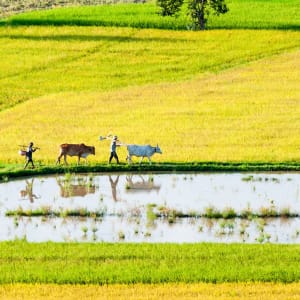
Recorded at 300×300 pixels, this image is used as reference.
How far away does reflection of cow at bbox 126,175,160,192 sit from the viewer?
122ft

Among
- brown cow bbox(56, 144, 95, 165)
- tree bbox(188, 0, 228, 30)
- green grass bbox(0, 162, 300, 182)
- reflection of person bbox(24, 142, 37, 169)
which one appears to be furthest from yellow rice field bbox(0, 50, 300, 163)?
tree bbox(188, 0, 228, 30)

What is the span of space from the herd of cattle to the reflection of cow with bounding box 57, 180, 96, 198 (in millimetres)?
2665

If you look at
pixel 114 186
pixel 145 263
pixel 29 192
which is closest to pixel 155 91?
pixel 114 186

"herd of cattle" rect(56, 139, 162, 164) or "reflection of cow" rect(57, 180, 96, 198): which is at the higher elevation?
"herd of cattle" rect(56, 139, 162, 164)

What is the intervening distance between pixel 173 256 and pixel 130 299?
12.2 feet

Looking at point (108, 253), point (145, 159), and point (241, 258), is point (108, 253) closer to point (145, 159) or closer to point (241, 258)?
point (241, 258)

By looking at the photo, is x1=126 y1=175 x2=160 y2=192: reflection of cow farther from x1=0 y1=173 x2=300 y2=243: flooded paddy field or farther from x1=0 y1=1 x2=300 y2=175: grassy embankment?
x1=0 y1=1 x2=300 y2=175: grassy embankment

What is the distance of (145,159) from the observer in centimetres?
4278

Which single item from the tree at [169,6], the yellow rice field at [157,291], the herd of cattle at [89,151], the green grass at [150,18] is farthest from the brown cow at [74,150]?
the tree at [169,6]

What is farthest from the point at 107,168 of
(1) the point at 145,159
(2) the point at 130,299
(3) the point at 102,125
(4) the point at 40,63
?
(4) the point at 40,63

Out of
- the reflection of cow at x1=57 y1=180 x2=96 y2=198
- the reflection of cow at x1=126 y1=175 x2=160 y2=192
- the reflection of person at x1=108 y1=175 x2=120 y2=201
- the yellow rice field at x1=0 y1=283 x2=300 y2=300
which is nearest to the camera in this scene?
the yellow rice field at x1=0 y1=283 x2=300 y2=300

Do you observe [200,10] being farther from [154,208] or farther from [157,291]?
[157,291]

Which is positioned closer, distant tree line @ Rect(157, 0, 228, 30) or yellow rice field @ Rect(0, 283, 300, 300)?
yellow rice field @ Rect(0, 283, 300, 300)

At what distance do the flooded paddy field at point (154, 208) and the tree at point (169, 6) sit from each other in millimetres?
39916
